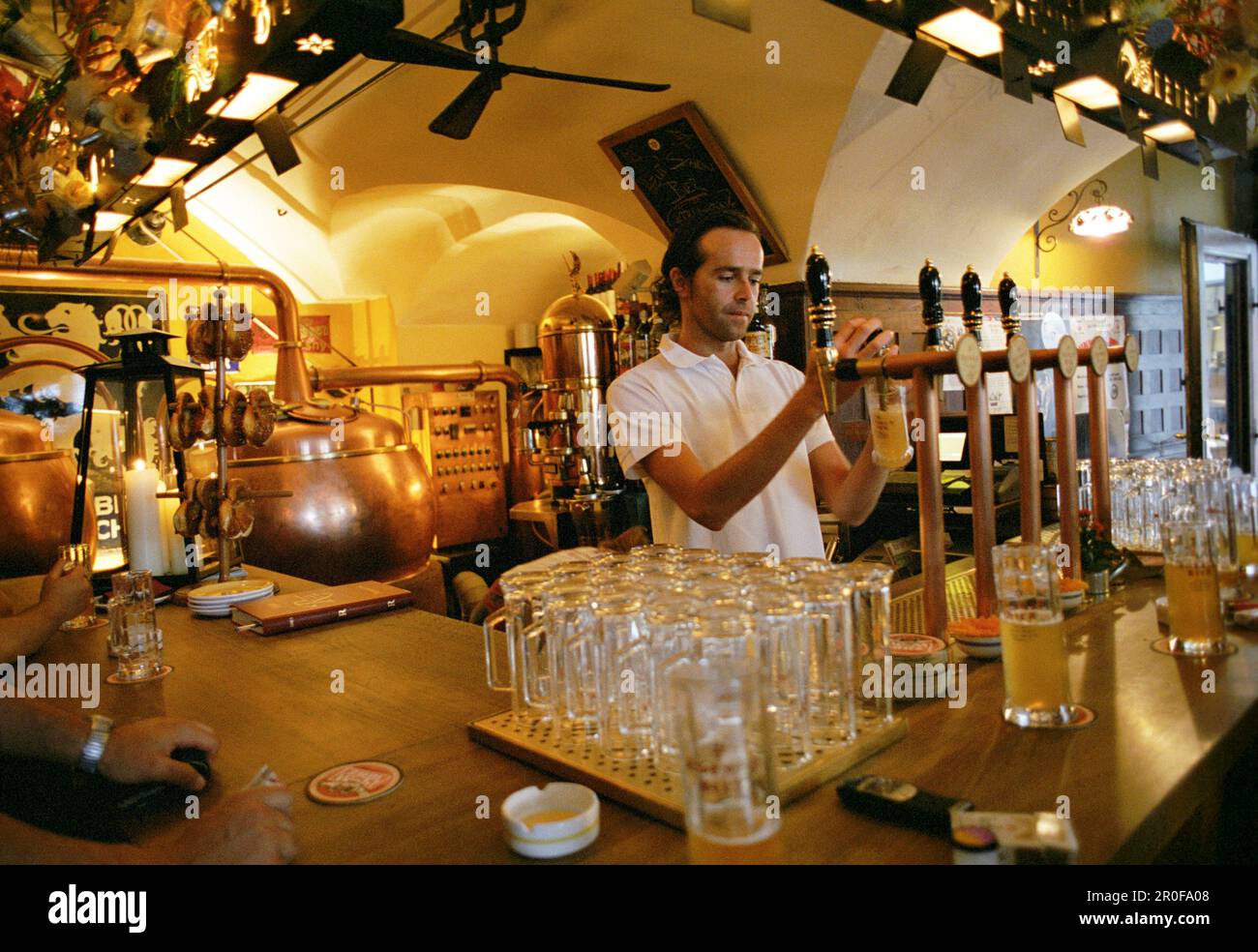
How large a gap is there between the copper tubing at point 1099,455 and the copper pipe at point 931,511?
2.37 feet

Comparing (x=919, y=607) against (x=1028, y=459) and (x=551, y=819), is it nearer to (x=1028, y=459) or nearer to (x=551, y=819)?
(x=1028, y=459)

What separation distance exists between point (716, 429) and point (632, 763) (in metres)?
1.35

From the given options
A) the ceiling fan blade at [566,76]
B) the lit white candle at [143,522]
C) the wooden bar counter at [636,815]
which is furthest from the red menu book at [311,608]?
the ceiling fan blade at [566,76]

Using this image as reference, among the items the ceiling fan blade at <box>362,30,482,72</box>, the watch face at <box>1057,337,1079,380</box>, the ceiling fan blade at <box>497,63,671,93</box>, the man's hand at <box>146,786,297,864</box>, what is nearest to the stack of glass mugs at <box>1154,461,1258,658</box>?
the watch face at <box>1057,337,1079,380</box>

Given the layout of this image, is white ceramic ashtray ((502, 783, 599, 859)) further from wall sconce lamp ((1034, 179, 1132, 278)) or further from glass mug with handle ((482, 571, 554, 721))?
wall sconce lamp ((1034, 179, 1132, 278))

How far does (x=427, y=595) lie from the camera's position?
4305 mm

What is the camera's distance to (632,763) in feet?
3.46

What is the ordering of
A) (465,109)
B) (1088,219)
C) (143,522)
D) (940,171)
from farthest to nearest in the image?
(1088,219) < (940,171) < (465,109) < (143,522)

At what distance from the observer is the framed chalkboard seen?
4.39 metres

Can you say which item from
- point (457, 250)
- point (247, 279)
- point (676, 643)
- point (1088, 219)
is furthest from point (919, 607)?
point (457, 250)

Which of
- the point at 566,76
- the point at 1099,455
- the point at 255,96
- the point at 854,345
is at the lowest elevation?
the point at 1099,455
